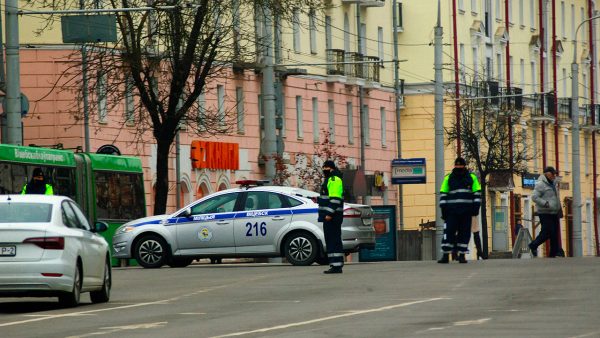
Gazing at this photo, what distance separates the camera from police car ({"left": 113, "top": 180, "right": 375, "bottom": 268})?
37000 mm

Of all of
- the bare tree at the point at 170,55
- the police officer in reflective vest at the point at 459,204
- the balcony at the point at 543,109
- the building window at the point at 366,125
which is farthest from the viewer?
the balcony at the point at 543,109

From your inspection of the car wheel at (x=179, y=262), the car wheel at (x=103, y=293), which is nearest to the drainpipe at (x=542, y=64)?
the car wheel at (x=179, y=262)

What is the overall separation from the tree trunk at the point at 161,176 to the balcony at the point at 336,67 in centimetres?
2526

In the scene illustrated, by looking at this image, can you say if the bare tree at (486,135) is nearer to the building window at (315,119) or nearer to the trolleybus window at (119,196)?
the building window at (315,119)

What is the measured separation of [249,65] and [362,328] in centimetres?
4570

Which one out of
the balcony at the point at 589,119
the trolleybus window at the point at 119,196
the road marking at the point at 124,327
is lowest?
the road marking at the point at 124,327

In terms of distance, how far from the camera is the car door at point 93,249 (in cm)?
2414

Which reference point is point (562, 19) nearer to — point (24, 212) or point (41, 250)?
point (24, 212)

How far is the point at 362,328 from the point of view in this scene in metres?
18.4

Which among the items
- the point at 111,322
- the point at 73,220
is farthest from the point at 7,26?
the point at 111,322

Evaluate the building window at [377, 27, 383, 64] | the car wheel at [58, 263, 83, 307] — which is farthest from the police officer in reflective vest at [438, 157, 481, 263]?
the building window at [377, 27, 383, 64]

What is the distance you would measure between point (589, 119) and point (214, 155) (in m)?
41.9

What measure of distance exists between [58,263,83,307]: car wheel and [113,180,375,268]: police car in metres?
13.5

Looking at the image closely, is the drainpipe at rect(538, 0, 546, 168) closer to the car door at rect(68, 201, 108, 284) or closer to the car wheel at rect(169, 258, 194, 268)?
the car wheel at rect(169, 258, 194, 268)
